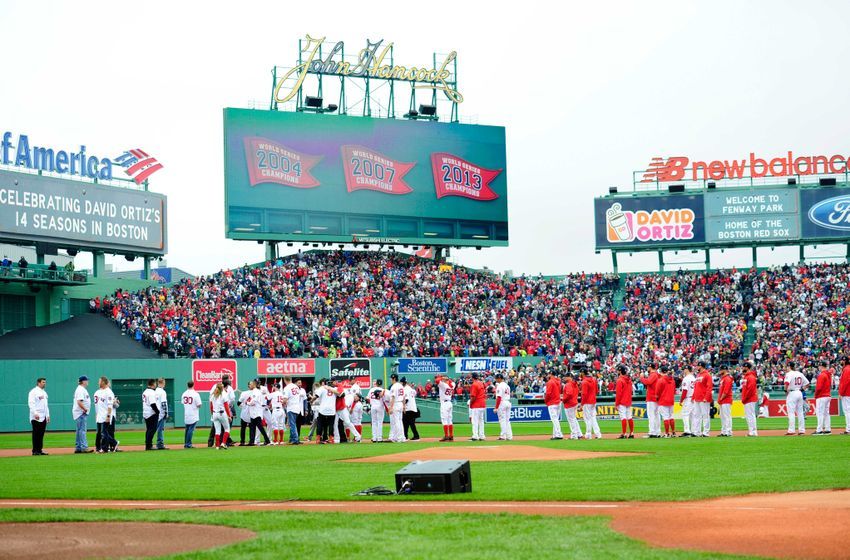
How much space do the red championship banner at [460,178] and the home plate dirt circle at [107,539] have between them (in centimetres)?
4957

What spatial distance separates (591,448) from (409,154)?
37314 mm

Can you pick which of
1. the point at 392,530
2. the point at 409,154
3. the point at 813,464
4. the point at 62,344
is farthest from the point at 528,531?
the point at 409,154

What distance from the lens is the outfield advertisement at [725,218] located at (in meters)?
59.5

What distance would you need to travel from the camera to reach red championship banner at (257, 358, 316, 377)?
5025cm

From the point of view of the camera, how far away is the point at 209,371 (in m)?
49.0

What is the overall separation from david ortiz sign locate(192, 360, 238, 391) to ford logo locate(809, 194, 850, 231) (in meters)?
32.8

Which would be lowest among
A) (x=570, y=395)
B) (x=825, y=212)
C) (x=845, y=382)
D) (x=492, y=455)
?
(x=492, y=455)

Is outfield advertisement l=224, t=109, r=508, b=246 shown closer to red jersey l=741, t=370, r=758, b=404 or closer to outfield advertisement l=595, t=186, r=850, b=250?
outfield advertisement l=595, t=186, r=850, b=250

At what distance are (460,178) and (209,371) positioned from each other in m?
19.8

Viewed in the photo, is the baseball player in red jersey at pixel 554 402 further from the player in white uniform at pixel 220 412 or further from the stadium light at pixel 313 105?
the stadium light at pixel 313 105

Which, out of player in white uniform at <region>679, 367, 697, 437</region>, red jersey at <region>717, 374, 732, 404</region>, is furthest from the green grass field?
player in white uniform at <region>679, 367, 697, 437</region>

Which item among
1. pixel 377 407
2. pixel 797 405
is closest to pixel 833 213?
pixel 797 405

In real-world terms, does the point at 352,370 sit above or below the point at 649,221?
below

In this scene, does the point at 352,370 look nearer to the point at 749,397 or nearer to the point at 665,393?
the point at 665,393
